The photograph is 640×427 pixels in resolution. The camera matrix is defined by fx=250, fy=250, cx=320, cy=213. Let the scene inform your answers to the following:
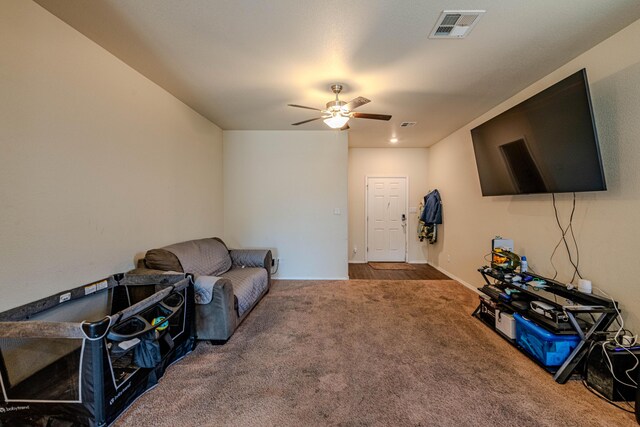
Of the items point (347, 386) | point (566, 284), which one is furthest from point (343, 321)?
point (566, 284)

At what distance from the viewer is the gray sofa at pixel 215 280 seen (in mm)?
2312

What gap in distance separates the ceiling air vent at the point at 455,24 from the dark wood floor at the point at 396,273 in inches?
143

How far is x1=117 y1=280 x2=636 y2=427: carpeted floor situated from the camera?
60.4 inches

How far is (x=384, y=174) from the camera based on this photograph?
5715 millimetres

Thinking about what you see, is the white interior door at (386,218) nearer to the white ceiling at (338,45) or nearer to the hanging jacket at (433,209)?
the hanging jacket at (433,209)

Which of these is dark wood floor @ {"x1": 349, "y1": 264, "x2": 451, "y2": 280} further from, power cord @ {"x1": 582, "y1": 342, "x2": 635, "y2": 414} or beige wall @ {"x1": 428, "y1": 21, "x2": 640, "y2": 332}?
power cord @ {"x1": 582, "y1": 342, "x2": 635, "y2": 414}

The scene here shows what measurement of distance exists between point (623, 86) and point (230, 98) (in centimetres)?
360

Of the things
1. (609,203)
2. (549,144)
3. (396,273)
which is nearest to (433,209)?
(396,273)

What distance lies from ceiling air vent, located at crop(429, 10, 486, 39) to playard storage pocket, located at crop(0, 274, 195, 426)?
2.79m

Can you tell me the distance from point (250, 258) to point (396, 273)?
110 inches

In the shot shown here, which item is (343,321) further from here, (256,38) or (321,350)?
(256,38)

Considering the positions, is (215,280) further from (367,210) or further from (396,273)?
(367,210)

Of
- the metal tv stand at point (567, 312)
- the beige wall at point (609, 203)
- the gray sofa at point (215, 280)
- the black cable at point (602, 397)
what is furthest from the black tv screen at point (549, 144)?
the gray sofa at point (215, 280)

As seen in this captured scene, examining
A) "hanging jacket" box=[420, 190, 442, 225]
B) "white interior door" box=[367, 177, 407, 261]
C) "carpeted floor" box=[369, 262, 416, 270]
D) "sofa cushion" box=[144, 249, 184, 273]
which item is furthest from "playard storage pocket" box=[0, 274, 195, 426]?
"hanging jacket" box=[420, 190, 442, 225]
